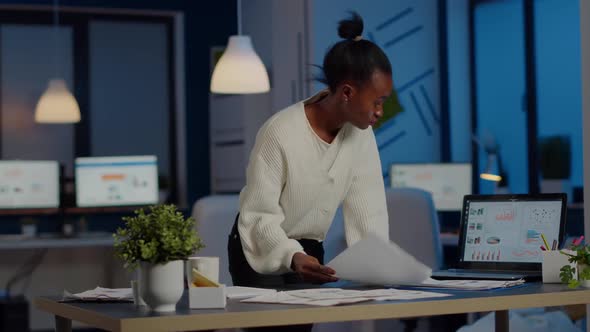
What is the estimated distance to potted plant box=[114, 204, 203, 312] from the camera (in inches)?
68.9

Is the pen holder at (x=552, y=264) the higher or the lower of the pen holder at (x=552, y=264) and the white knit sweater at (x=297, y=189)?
the lower

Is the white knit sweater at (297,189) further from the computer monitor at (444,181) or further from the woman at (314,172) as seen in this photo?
the computer monitor at (444,181)

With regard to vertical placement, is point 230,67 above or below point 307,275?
above

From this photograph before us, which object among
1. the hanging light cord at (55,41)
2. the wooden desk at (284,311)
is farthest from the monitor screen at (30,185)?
the wooden desk at (284,311)

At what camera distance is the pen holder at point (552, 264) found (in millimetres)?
2254

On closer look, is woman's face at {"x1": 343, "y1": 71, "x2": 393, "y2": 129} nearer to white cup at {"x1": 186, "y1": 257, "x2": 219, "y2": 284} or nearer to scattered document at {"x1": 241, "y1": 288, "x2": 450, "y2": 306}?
scattered document at {"x1": 241, "y1": 288, "x2": 450, "y2": 306}

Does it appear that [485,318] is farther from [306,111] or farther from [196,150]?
[196,150]

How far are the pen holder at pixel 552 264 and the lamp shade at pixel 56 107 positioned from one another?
229 inches

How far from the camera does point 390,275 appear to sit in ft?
6.91

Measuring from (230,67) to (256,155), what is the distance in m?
4.56

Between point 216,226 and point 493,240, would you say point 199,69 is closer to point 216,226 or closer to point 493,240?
point 216,226

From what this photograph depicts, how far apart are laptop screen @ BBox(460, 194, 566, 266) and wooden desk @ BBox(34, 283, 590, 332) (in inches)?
12.8

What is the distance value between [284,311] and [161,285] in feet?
0.71

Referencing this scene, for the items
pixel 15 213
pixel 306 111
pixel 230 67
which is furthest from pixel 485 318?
pixel 15 213
